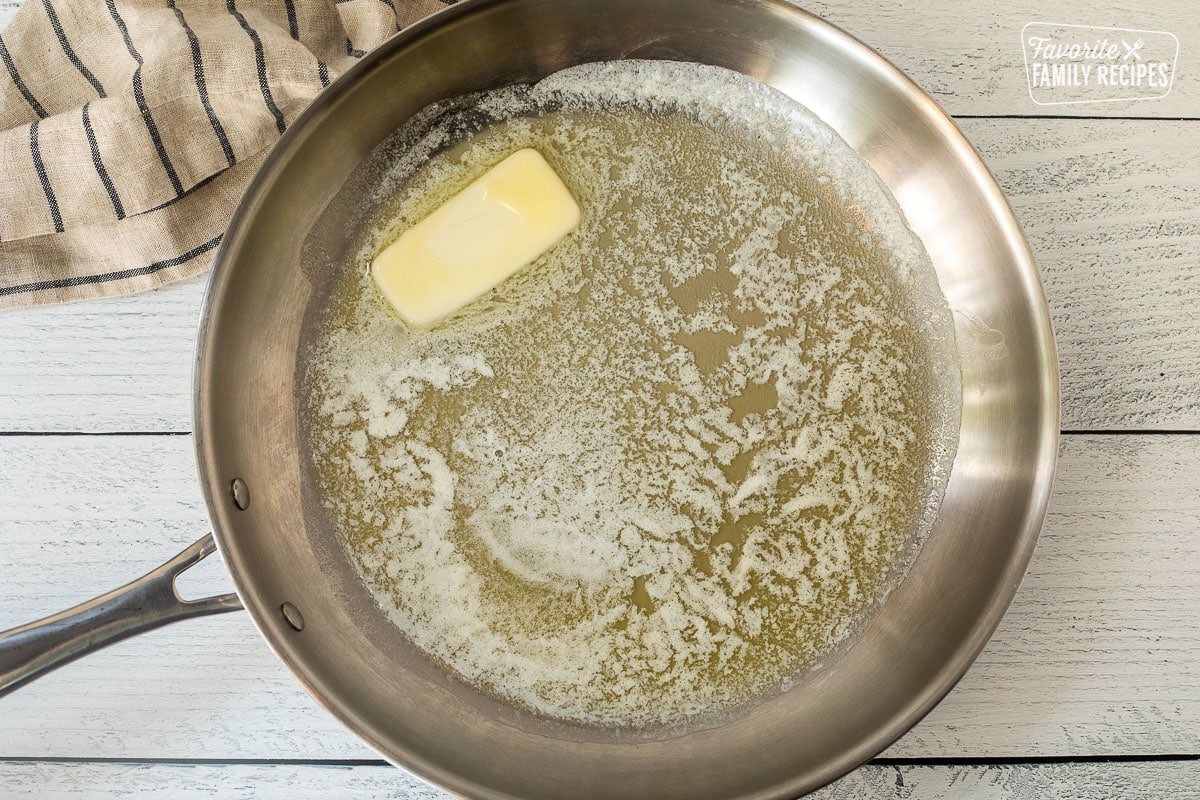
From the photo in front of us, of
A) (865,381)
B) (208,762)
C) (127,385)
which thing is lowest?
(208,762)

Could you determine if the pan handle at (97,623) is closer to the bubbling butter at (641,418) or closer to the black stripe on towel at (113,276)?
the bubbling butter at (641,418)

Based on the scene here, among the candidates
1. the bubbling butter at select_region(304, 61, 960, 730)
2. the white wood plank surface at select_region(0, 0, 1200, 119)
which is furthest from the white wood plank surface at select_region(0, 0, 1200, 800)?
the bubbling butter at select_region(304, 61, 960, 730)

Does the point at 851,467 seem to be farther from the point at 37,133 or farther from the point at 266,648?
the point at 37,133

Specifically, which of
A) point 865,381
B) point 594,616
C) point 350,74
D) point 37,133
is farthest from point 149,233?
point 865,381

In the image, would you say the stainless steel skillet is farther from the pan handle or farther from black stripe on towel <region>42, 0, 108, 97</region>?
black stripe on towel <region>42, 0, 108, 97</region>

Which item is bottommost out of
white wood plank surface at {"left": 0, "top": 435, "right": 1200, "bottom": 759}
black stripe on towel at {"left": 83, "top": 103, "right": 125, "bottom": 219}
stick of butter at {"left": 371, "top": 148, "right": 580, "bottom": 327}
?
white wood plank surface at {"left": 0, "top": 435, "right": 1200, "bottom": 759}

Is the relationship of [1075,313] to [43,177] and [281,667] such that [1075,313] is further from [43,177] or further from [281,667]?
[43,177]
